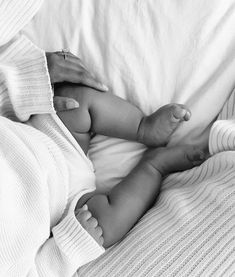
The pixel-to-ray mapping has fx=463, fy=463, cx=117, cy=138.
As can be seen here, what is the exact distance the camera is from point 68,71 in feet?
2.83

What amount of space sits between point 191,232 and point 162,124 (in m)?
0.21

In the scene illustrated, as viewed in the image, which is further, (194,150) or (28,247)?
(194,150)

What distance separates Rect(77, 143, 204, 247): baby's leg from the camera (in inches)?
30.7

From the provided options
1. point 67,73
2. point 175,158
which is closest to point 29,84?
point 67,73

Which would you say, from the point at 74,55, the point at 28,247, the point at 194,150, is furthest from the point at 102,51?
the point at 28,247

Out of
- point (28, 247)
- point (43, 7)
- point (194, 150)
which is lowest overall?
point (28, 247)

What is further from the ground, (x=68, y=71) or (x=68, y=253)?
(x=68, y=71)

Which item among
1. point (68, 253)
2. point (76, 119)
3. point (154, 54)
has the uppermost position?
point (154, 54)

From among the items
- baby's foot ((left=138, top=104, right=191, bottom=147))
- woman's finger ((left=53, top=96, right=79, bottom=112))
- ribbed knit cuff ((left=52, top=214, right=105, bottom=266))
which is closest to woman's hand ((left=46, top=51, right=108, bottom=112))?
woman's finger ((left=53, top=96, right=79, bottom=112))

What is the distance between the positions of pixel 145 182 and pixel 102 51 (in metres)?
0.28

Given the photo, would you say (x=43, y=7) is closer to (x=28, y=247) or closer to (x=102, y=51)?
(x=102, y=51)

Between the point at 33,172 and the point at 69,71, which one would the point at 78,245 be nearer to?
the point at 33,172

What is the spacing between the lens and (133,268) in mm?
712

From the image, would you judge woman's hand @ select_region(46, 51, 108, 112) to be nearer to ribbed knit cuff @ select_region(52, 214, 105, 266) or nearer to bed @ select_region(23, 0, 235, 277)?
bed @ select_region(23, 0, 235, 277)
